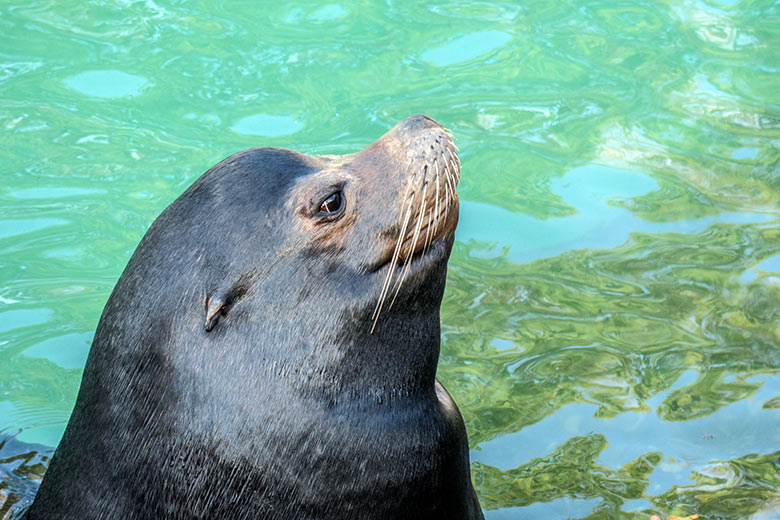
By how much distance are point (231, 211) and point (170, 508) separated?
1.13m

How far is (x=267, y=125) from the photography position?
8914 mm

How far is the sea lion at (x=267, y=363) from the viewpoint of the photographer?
12.7ft

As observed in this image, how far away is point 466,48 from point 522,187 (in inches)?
82.5

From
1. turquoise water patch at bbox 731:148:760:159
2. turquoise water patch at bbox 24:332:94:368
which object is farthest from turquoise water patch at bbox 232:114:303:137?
turquoise water patch at bbox 731:148:760:159

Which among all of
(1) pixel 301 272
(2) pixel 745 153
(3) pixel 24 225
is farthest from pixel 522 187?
(1) pixel 301 272

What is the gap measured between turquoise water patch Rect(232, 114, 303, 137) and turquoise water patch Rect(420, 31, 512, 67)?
4.97ft

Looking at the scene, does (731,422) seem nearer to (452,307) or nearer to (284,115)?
(452,307)

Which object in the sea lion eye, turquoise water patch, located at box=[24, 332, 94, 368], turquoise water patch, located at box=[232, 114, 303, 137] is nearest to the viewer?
the sea lion eye

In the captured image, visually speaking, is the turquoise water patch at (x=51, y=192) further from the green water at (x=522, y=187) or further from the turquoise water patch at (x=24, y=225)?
the turquoise water patch at (x=24, y=225)

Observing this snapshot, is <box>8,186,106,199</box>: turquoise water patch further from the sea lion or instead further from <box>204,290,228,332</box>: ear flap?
<box>204,290,228,332</box>: ear flap

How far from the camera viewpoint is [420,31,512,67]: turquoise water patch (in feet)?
31.6

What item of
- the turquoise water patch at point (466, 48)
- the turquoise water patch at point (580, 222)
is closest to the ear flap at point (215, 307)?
the turquoise water patch at point (580, 222)

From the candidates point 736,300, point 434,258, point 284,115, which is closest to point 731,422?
point 736,300

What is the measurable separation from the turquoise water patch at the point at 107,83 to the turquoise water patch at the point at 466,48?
2.59m
